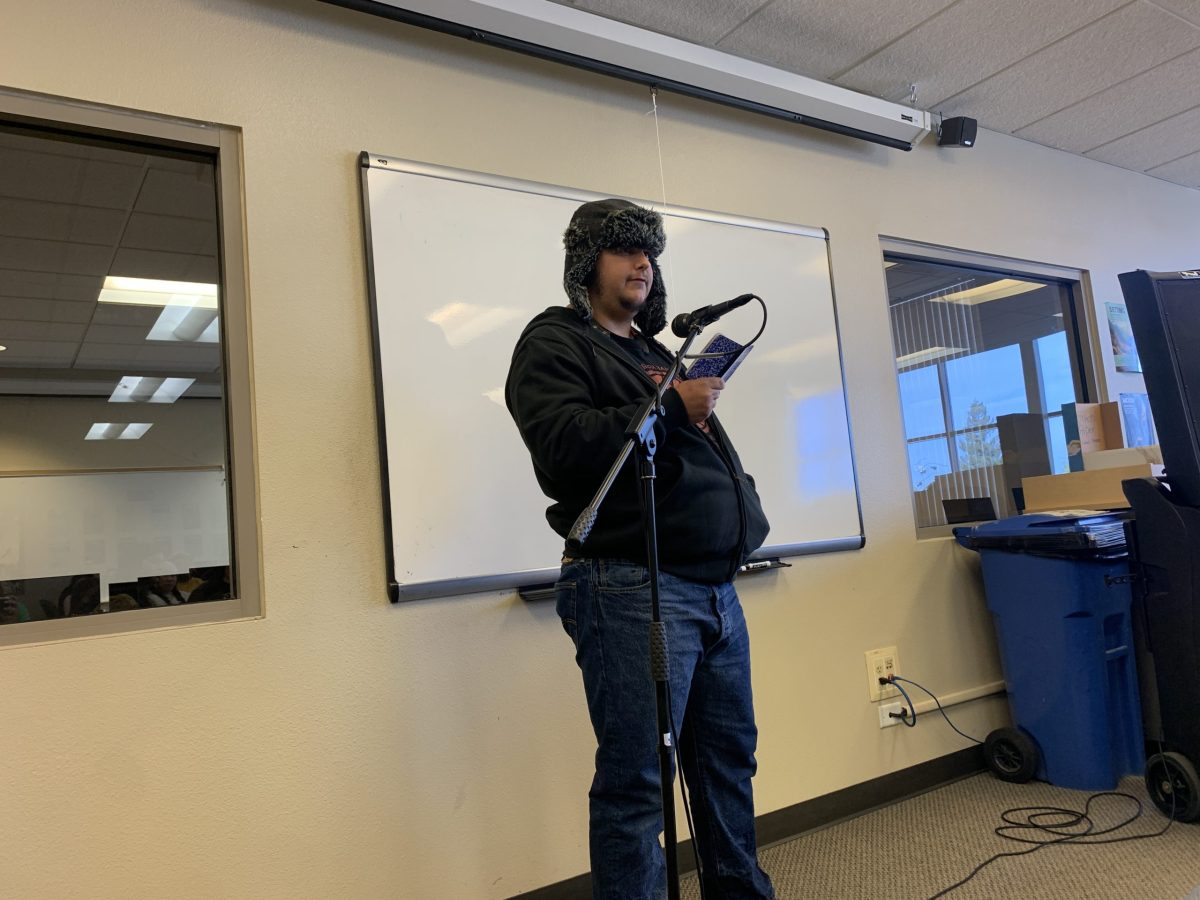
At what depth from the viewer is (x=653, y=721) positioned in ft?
4.32

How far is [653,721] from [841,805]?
56.1 inches

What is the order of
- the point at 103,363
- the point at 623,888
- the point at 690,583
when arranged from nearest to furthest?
1. the point at 623,888
2. the point at 690,583
3. the point at 103,363

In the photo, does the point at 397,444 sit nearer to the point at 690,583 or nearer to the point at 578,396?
the point at 578,396

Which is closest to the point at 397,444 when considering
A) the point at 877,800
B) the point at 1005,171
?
the point at 877,800

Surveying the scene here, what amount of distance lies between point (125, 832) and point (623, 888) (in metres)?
0.93

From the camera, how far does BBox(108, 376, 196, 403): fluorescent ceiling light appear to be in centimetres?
172

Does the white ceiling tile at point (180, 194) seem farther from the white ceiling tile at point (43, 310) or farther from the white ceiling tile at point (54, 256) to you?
the white ceiling tile at point (43, 310)

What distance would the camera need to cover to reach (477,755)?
1894mm

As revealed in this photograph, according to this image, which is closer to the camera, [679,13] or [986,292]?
[679,13]

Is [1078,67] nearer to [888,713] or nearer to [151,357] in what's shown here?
[888,713]

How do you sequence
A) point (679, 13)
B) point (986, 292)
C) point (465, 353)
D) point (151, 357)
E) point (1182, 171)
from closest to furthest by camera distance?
point (151, 357) → point (465, 353) → point (679, 13) → point (986, 292) → point (1182, 171)

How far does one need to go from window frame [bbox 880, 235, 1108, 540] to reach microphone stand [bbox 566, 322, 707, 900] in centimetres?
189

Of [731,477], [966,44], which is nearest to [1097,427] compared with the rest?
[966,44]

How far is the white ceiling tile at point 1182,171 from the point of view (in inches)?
148
